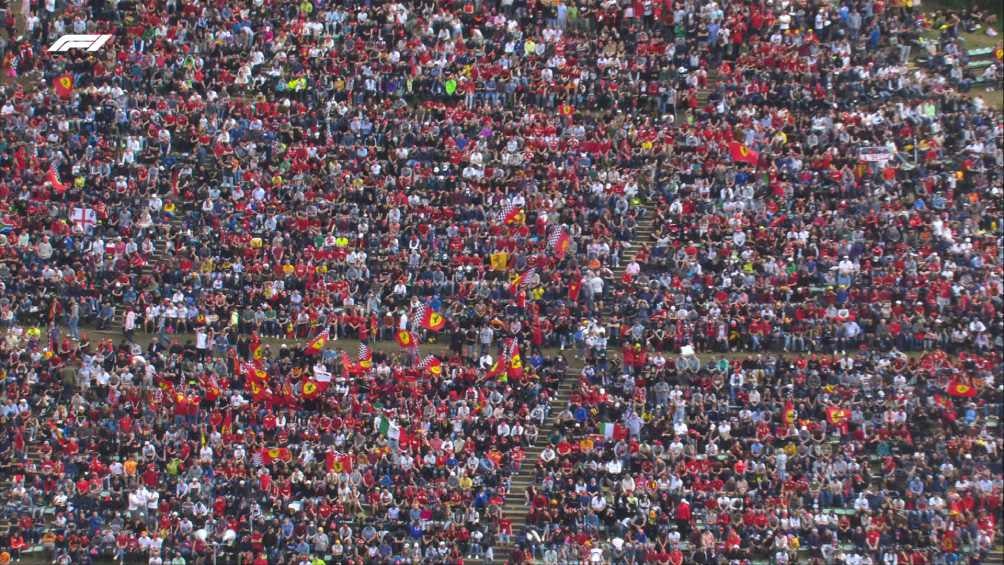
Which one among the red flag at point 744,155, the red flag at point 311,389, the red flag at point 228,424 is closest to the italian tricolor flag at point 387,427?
the red flag at point 311,389

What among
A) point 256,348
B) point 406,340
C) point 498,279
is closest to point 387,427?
point 406,340

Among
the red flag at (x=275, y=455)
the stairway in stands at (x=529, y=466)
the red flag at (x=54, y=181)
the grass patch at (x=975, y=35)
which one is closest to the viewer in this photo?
the stairway in stands at (x=529, y=466)

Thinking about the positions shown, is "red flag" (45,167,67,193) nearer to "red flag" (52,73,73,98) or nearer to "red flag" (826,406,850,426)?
"red flag" (52,73,73,98)

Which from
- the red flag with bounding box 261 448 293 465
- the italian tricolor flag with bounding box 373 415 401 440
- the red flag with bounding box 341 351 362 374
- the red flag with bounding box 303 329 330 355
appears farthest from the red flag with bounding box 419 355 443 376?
the red flag with bounding box 261 448 293 465

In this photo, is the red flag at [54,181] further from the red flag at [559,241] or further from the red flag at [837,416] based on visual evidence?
the red flag at [837,416]

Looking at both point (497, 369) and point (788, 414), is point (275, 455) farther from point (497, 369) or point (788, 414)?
point (788, 414)

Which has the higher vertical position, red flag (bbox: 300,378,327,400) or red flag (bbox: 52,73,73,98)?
red flag (bbox: 52,73,73,98)
